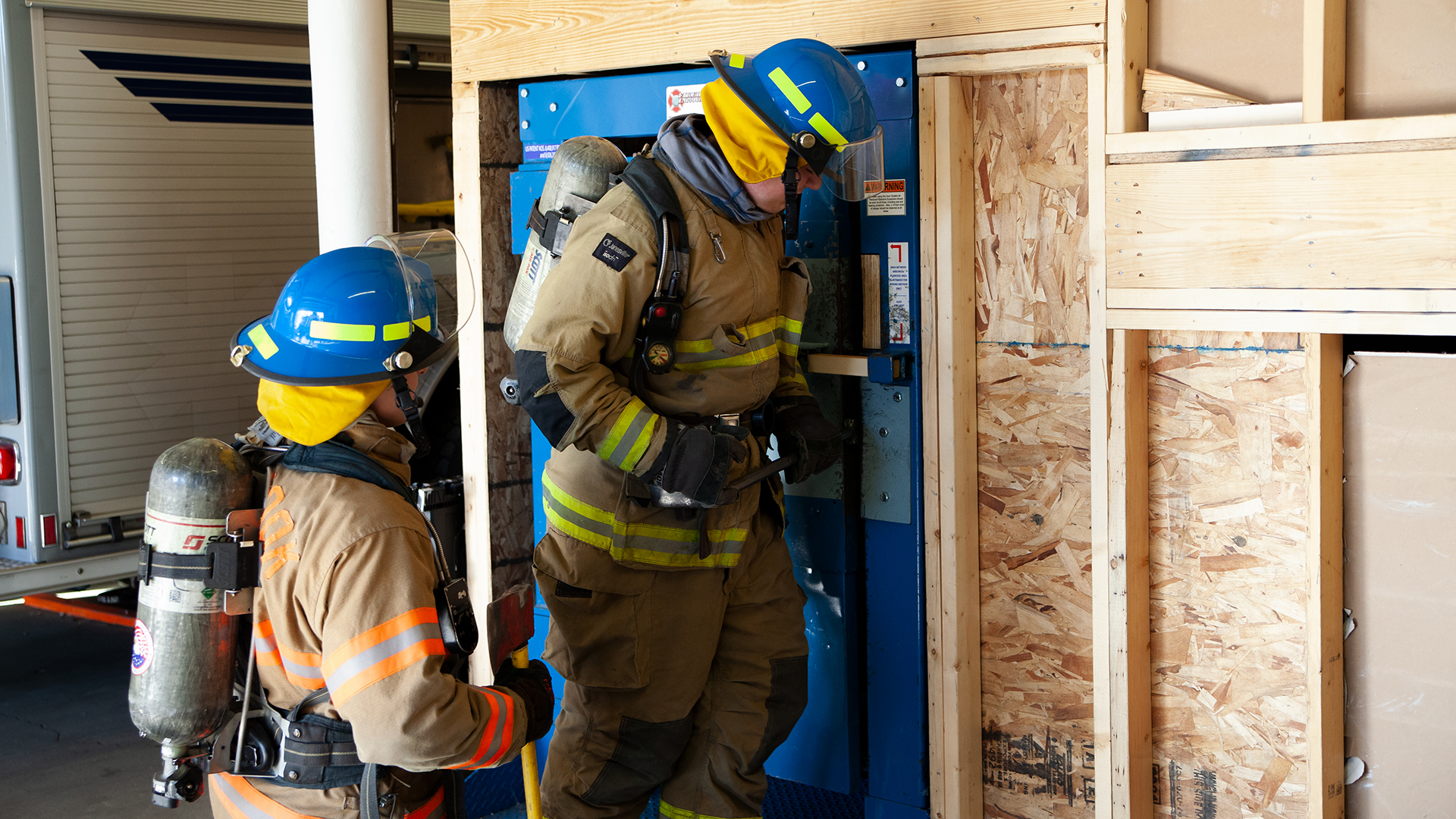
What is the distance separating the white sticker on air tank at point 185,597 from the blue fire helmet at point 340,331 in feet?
1.34

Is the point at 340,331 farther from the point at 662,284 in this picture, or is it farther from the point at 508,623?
the point at 662,284

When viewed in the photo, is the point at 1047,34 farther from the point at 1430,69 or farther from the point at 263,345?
the point at 263,345

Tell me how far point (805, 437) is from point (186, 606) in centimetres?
167

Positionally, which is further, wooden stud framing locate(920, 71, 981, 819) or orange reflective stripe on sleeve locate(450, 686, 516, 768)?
wooden stud framing locate(920, 71, 981, 819)

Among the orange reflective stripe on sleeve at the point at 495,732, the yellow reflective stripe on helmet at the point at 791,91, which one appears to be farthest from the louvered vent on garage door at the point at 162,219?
the orange reflective stripe on sleeve at the point at 495,732

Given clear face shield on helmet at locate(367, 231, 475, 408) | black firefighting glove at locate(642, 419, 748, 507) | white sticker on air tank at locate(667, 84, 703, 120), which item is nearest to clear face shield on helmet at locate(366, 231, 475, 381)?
clear face shield on helmet at locate(367, 231, 475, 408)

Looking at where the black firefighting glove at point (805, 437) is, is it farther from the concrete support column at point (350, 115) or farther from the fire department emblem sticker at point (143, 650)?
the concrete support column at point (350, 115)

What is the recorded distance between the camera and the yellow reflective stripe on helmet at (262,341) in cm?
227

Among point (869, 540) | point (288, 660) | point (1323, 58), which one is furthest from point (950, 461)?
point (288, 660)

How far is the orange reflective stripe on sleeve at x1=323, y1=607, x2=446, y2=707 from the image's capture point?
6.67 feet

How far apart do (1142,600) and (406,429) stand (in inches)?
80.0

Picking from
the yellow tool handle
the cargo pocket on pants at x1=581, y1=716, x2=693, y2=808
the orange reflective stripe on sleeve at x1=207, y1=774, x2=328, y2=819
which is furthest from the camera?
the cargo pocket on pants at x1=581, y1=716, x2=693, y2=808

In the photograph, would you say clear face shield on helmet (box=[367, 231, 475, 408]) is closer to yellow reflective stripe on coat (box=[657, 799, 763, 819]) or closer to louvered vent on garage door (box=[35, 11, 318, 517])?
yellow reflective stripe on coat (box=[657, 799, 763, 819])

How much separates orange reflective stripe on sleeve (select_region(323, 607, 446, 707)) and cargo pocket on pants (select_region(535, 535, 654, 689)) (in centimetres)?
108
